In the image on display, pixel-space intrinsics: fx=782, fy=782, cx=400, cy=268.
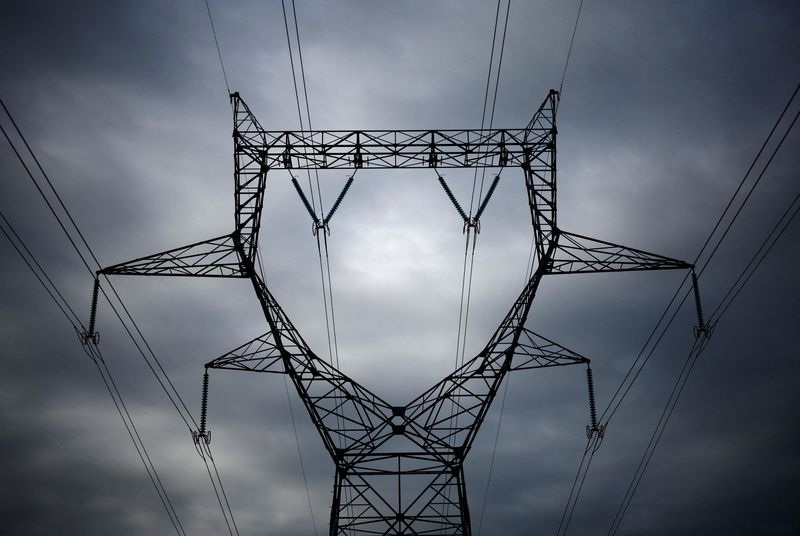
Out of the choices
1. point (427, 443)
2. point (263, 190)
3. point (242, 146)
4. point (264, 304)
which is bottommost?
point (427, 443)

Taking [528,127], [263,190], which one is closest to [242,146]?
[263,190]

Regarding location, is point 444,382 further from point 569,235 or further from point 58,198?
point 58,198

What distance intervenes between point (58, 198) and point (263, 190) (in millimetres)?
7597

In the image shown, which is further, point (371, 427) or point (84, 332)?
point (371, 427)

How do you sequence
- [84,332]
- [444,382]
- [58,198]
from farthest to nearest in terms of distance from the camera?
[444,382]
[84,332]
[58,198]

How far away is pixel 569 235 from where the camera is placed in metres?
23.6

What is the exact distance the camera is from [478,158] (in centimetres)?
2578

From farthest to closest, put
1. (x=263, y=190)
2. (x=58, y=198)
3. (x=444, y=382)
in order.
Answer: (x=444, y=382) < (x=263, y=190) < (x=58, y=198)

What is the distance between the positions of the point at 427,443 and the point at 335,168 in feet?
33.5

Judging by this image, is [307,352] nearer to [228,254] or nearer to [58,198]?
[228,254]

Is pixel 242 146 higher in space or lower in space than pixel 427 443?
higher

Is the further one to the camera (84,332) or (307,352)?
(307,352)

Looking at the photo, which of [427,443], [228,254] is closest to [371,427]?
[427,443]

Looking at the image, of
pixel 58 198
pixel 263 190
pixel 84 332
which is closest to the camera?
pixel 58 198
